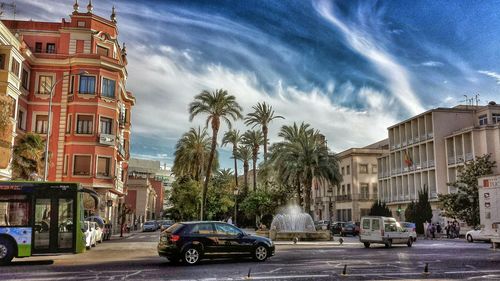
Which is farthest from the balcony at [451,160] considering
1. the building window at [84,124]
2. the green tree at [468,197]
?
the building window at [84,124]

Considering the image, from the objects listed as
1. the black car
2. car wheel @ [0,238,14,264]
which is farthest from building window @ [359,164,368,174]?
car wheel @ [0,238,14,264]

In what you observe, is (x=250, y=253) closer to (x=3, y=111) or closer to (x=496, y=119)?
(x=3, y=111)

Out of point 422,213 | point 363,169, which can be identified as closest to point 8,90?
point 422,213

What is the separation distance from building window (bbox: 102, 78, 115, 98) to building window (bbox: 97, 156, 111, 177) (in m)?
5.42

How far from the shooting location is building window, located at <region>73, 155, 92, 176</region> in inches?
1527

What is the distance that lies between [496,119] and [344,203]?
98.8 ft

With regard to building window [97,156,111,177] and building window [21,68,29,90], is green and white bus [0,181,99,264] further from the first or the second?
building window [21,68,29,90]

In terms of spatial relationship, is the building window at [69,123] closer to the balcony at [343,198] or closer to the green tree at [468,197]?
the green tree at [468,197]

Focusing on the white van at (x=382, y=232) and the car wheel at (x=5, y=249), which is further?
the white van at (x=382, y=232)

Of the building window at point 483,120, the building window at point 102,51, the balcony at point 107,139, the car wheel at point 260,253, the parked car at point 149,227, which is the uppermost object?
the building window at point 102,51

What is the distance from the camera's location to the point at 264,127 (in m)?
64.2

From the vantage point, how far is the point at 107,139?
130 feet

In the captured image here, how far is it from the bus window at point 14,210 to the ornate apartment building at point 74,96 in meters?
21.1

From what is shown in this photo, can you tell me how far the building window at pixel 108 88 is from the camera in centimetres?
4025
